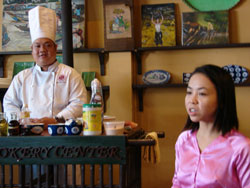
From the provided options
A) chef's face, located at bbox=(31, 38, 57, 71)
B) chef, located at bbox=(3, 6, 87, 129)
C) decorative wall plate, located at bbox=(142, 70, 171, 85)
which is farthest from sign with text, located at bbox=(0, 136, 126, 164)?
decorative wall plate, located at bbox=(142, 70, 171, 85)

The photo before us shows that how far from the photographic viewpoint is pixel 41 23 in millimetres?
2908

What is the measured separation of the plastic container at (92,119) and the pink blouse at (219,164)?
56cm

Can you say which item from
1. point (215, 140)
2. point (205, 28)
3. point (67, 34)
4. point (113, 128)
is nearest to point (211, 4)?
point (205, 28)

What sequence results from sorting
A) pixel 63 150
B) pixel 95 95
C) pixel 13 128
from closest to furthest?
pixel 63 150 < pixel 13 128 < pixel 95 95

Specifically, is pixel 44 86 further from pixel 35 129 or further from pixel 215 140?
pixel 215 140

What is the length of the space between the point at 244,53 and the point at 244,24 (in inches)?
11.1

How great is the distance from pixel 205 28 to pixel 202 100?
7.21 feet

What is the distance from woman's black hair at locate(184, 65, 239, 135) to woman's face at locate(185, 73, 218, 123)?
17 mm

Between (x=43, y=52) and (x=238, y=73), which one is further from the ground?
(x=43, y=52)

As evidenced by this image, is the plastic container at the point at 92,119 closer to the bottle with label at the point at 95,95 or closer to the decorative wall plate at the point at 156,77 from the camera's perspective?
the bottle with label at the point at 95,95

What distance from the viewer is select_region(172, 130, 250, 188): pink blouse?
4.47ft

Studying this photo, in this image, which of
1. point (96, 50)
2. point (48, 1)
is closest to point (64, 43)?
point (96, 50)

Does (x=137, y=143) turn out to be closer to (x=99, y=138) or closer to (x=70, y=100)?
(x=99, y=138)

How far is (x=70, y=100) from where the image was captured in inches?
112
